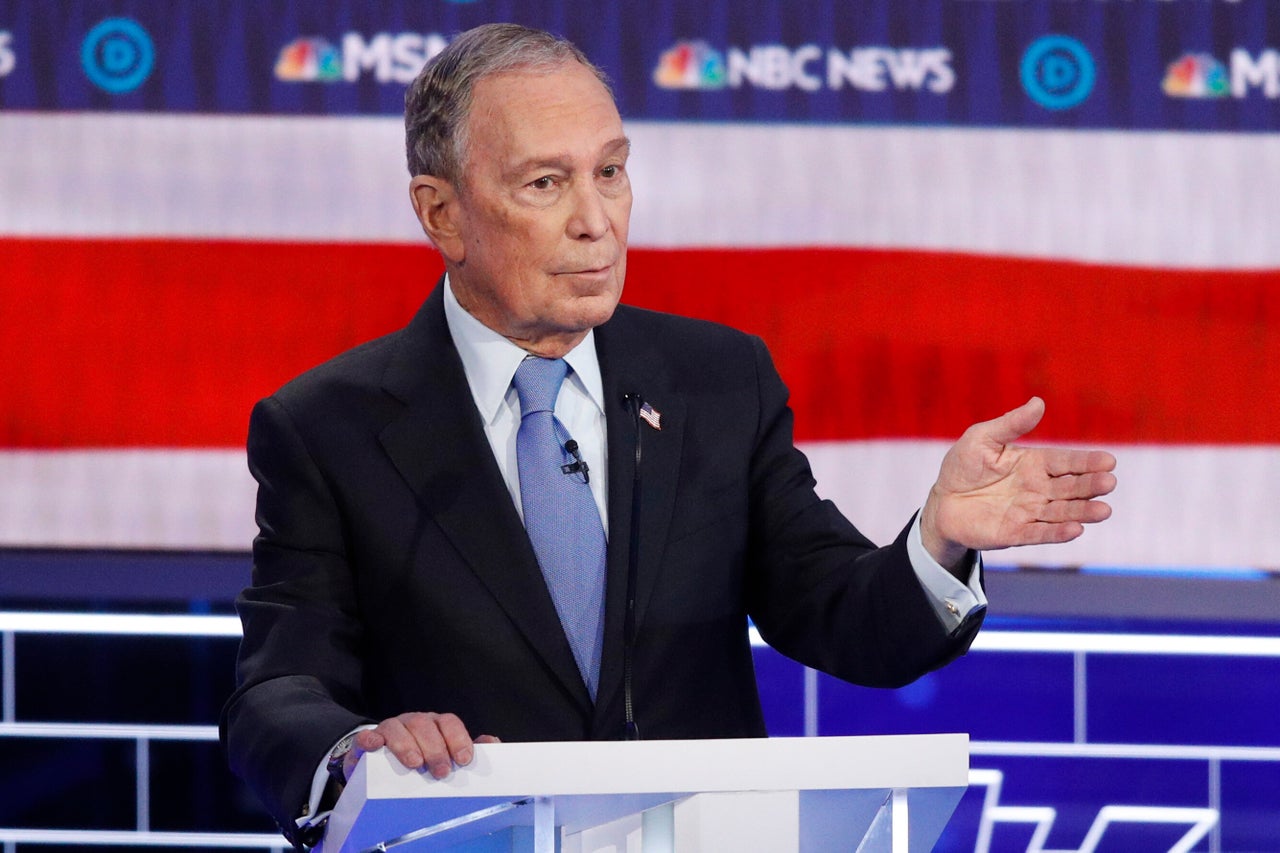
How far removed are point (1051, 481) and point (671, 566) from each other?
0.47m

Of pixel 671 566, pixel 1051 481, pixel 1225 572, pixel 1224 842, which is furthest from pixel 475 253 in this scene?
pixel 1224 842

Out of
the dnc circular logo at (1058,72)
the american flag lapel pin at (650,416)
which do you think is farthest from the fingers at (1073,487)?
the dnc circular logo at (1058,72)

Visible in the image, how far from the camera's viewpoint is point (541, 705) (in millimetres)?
1700

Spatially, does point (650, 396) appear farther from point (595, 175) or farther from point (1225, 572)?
point (1225, 572)

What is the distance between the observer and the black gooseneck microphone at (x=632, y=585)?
65.7 inches

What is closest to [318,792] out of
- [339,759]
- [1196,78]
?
[339,759]

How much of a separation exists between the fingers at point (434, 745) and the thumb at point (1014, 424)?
54 cm

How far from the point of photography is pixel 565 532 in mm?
1747

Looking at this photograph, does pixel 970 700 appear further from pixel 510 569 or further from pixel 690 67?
pixel 510 569

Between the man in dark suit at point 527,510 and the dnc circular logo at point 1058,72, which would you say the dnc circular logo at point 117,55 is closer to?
the man in dark suit at point 527,510

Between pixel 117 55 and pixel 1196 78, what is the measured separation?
196cm

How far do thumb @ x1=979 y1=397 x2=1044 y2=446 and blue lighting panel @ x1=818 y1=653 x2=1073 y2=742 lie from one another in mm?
1741

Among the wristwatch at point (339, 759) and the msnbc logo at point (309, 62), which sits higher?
the msnbc logo at point (309, 62)

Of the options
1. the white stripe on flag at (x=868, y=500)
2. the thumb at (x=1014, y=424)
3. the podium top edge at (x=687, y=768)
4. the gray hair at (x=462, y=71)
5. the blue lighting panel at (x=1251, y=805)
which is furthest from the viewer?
the blue lighting panel at (x=1251, y=805)
